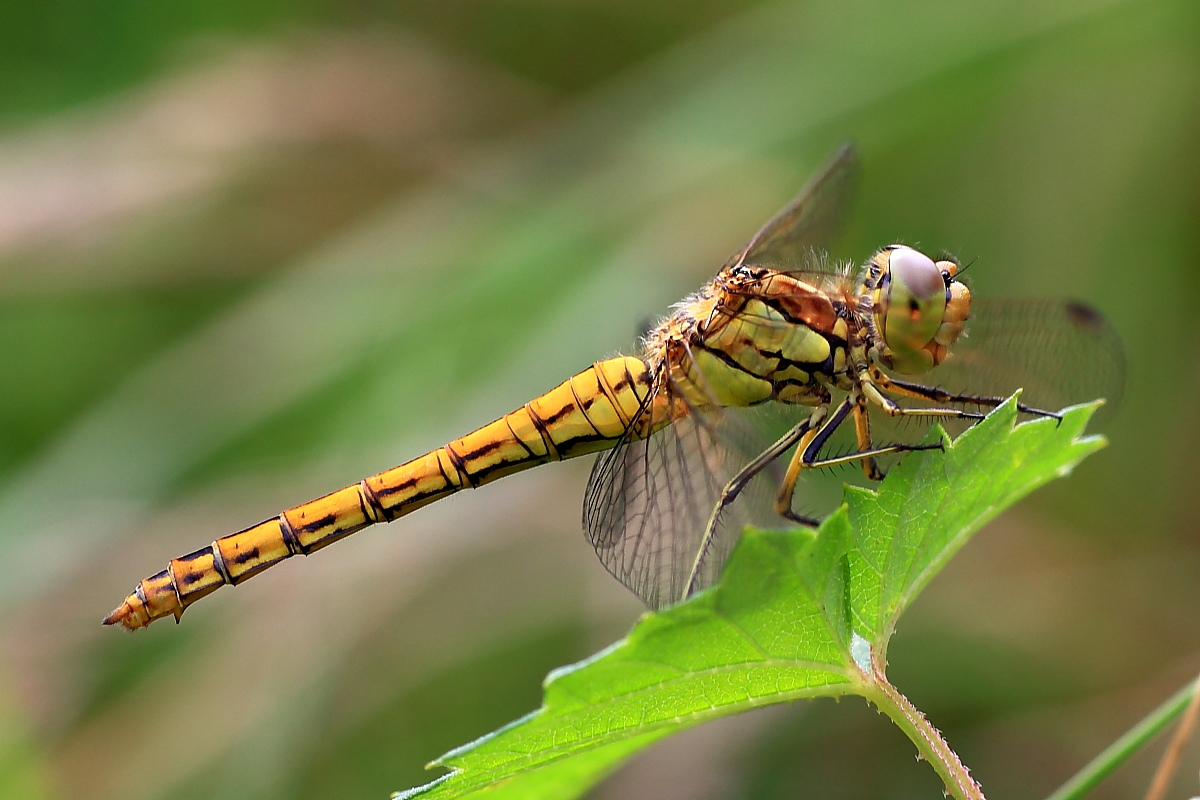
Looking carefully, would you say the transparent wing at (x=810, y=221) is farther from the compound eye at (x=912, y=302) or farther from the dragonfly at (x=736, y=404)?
the compound eye at (x=912, y=302)

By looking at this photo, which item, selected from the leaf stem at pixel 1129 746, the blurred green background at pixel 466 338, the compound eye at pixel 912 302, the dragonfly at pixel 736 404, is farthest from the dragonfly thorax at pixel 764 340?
the leaf stem at pixel 1129 746

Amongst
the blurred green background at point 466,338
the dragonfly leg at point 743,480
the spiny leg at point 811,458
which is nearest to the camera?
the dragonfly leg at point 743,480

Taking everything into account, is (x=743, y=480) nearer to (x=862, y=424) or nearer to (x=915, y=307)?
(x=862, y=424)

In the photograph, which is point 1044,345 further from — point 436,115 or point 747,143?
point 436,115

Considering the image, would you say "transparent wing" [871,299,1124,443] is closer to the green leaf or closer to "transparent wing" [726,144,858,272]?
"transparent wing" [726,144,858,272]

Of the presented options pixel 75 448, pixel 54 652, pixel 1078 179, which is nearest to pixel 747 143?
pixel 1078 179

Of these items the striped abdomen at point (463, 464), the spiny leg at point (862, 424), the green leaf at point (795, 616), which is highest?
the striped abdomen at point (463, 464)

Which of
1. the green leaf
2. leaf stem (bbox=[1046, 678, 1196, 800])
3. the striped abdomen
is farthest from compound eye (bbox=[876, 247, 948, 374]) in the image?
leaf stem (bbox=[1046, 678, 1196, 800])
